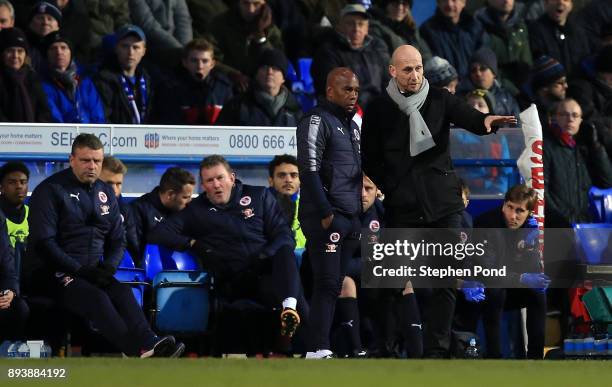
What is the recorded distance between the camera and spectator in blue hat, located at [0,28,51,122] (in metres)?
12.3

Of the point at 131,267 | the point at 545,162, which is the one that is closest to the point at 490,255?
the point at 545,162

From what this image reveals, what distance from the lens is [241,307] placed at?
10438mm

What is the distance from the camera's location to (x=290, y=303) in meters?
10.1

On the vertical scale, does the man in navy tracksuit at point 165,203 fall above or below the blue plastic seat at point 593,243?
above

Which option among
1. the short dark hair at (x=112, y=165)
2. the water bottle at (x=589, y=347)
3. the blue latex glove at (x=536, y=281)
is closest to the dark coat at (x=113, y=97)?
the short dark hair at (x=112, y=165)

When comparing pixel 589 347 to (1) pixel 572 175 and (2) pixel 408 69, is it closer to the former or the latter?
(2) pixel 408 69

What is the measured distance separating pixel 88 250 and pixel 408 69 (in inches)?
103

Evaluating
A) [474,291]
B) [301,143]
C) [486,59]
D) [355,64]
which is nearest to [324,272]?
[301,143]

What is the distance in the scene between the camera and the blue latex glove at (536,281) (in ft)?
36.2

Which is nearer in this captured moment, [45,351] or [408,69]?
[408,69]

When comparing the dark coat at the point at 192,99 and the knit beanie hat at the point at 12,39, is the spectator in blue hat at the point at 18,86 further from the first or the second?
the dark coat at the point at 192,99

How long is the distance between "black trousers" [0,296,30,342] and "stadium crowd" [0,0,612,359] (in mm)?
11

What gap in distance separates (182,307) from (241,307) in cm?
43

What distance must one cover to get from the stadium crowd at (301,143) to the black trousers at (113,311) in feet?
0.05
